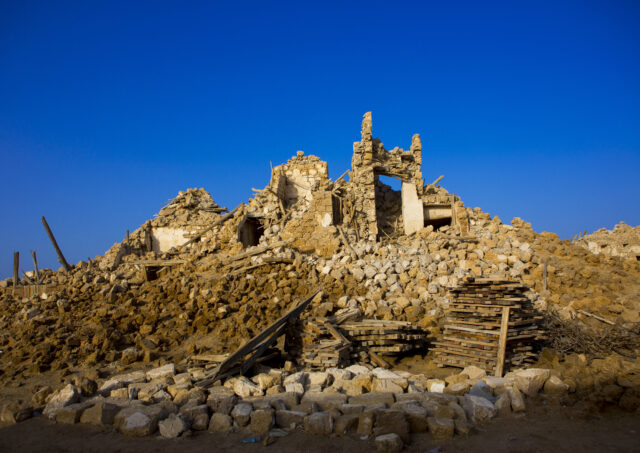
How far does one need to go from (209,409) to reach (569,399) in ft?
17.8

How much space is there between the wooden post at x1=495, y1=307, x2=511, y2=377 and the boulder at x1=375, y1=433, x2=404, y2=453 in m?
3.23

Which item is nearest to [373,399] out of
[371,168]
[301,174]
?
[371,168]

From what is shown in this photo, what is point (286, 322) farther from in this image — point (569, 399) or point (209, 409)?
point (569, 399)

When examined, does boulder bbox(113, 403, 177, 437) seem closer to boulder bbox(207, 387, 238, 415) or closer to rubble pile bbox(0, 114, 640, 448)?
rubble pile bbox(0, 114, 640, 448)

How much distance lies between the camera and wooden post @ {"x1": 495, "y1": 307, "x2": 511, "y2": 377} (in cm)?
695

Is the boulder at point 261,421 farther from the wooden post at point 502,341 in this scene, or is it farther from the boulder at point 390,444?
the wooden post at point 502,341

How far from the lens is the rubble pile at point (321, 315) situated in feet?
18.5

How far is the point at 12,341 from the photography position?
9156 millimetres

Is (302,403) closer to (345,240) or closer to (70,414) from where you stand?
(70,414)

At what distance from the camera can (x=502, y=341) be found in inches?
281

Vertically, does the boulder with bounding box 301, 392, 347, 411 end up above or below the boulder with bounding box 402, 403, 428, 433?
below

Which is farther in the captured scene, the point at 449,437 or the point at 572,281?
the point at 572,281

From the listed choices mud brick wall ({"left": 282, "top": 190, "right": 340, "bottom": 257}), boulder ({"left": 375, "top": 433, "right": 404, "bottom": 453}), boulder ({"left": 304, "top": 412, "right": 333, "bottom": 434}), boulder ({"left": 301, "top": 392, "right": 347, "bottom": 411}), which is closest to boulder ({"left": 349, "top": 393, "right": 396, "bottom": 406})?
boulder ({"left": 301, "top": 392, "right": 347, "bottom": 411})

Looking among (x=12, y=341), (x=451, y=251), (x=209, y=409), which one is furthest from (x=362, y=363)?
(x=12, y=341)
